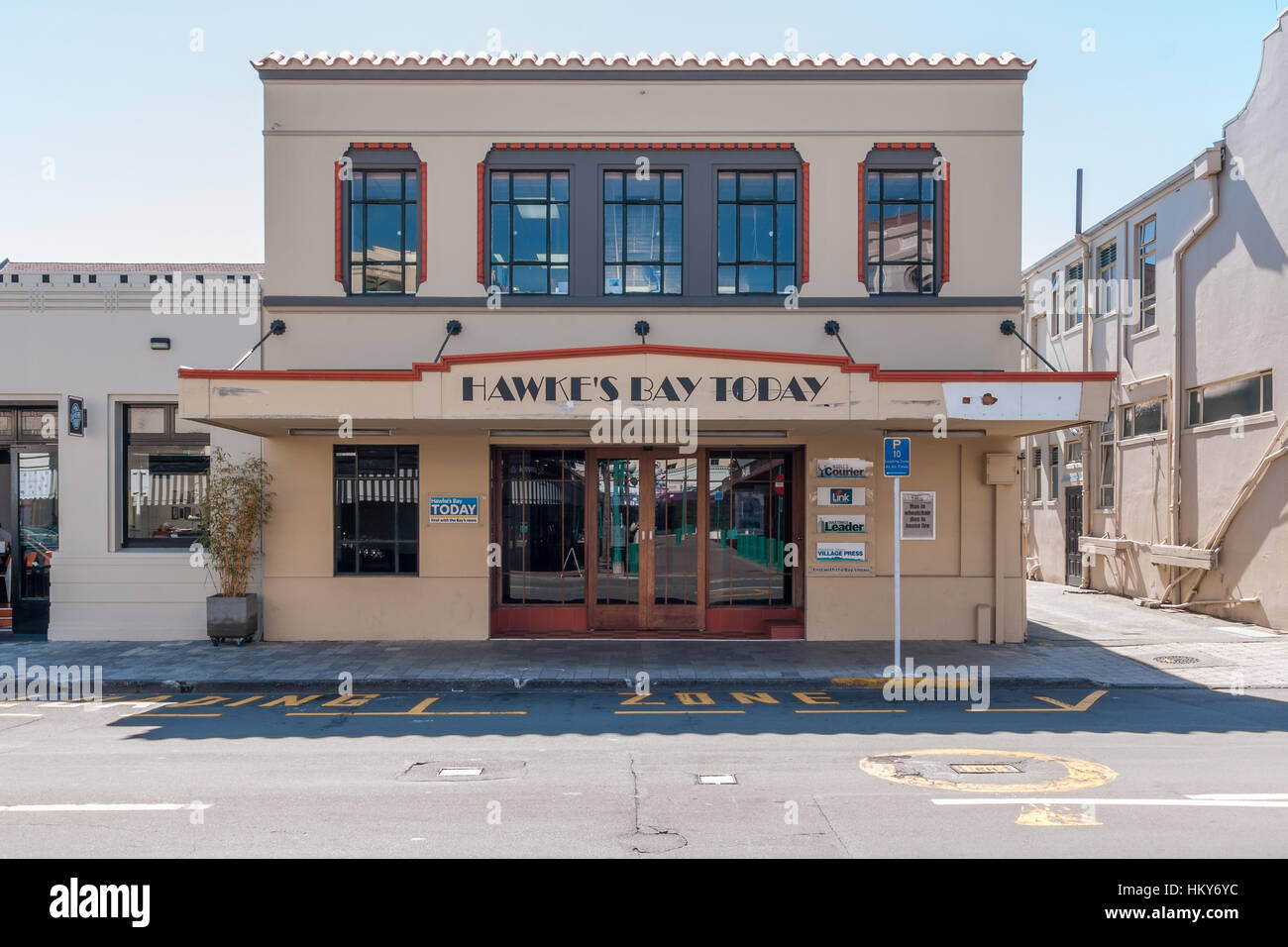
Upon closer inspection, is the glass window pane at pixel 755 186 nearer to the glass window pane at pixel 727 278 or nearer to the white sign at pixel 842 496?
the glass window pane at pixel 727 278

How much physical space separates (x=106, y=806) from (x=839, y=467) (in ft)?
34.0

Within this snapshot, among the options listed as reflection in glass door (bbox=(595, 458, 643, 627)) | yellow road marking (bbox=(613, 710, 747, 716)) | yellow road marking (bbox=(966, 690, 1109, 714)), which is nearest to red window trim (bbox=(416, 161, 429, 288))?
reflection in glass door (bbox=(595, 458, 643, 627))

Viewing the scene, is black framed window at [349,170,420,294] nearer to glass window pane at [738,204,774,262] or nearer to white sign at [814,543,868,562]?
glass window pane at [738,204,774,262]

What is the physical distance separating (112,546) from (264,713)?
6168 millimetres

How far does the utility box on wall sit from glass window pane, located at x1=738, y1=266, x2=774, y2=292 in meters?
4.18

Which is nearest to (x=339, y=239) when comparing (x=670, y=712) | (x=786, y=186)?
(x=786, y=186)

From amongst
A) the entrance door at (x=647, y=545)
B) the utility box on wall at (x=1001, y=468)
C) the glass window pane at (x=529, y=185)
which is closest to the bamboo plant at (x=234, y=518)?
the entrance door at (x=647, y=545)

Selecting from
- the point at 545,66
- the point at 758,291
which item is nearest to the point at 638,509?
the point at 758,291

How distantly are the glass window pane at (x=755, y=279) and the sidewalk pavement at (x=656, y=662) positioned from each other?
541 cm

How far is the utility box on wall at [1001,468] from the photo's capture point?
1348 centimetres

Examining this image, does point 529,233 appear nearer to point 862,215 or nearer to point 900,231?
point 862,215

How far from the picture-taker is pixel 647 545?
1403cm

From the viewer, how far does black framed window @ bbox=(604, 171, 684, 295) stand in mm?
13984

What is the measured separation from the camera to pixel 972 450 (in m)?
13.7
